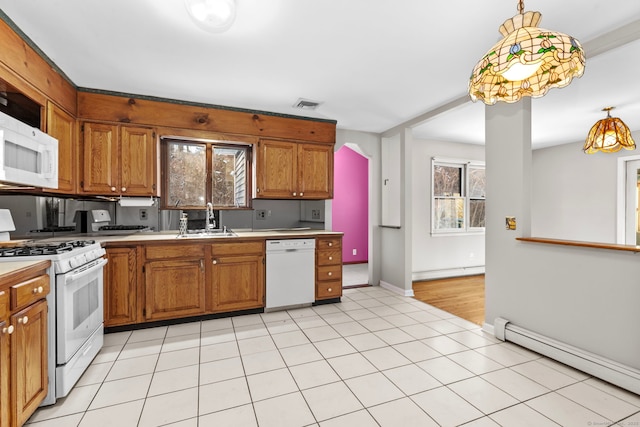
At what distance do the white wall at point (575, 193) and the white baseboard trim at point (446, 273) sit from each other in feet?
5.56

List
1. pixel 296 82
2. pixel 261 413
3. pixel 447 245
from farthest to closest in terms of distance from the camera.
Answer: pixel 447 245
pixel 296 82
pixel 261 413

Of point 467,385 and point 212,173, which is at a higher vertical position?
point 212,173

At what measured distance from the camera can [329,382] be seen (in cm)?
204

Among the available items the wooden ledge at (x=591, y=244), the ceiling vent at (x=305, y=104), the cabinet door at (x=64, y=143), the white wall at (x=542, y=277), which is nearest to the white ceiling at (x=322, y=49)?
the ceiling vent at (x=305, y=104)

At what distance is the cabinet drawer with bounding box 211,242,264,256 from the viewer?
3.16 m

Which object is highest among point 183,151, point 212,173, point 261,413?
point 183,151

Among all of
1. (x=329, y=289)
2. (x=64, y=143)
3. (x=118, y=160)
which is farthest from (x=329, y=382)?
(x=64, y=143)

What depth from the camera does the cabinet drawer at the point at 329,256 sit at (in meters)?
3.67

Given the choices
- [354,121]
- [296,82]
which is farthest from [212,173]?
[354,121]

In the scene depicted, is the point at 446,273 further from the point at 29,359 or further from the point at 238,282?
the point at 29,359

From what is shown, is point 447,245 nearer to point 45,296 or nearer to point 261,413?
point 261,413

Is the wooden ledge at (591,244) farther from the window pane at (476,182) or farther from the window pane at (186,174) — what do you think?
the window pane at (186,174)

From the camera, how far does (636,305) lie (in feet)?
6.30

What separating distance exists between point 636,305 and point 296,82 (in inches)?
121
